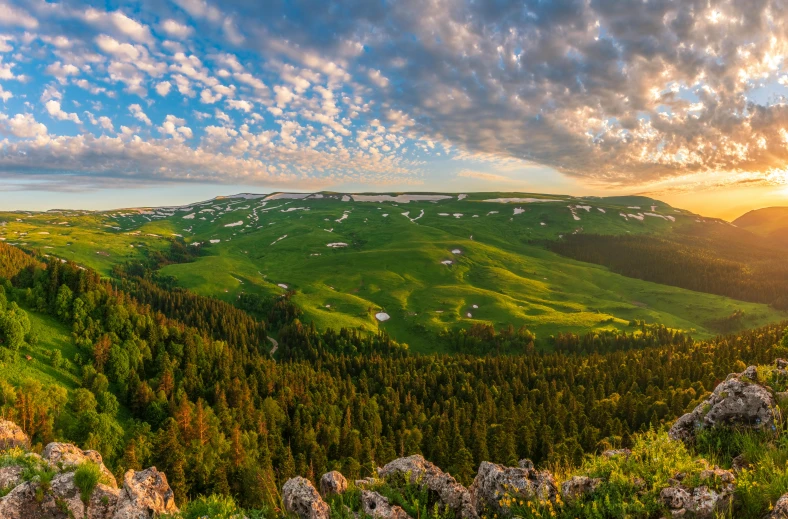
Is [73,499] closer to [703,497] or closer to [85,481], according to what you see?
[85,481]

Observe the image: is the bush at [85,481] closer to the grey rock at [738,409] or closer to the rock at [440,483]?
the rock at [440,483]

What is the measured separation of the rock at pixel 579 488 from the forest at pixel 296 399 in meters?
44.1

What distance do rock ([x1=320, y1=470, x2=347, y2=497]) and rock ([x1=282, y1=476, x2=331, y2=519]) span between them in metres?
1.26

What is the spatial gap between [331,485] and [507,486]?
8.06 m

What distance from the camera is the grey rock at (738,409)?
625 inches

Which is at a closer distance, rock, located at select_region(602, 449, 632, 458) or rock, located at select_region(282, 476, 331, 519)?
rock, located at select_region(282, 476, 331, 519)

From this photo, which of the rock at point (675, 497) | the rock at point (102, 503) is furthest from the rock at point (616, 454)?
the rock at point (102, 503)

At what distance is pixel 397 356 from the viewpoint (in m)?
151

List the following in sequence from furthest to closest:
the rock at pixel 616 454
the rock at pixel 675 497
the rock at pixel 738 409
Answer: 1. the rock at pixel 738 409
2. the rock at pixel 616 454
3. the rock at pixel 675 497

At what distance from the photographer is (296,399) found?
331 ft

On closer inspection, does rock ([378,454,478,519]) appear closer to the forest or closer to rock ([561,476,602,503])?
rock ([561,476,602,503])

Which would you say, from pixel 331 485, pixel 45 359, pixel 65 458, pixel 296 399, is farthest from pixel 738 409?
pixel 45 359

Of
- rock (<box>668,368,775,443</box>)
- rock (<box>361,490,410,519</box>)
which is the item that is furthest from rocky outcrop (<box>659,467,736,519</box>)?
rock (<box>361,490,410,519</box>)

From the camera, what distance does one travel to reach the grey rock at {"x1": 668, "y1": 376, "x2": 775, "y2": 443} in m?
15.9
